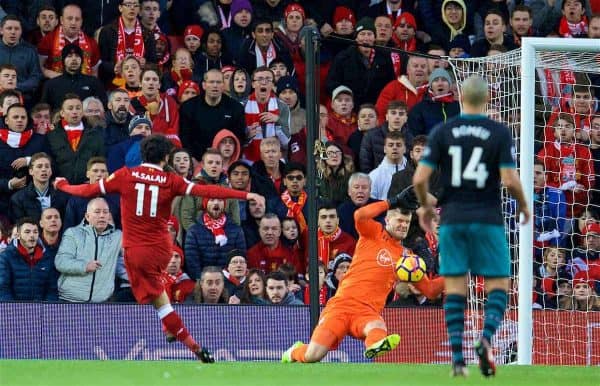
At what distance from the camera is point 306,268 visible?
15477mm

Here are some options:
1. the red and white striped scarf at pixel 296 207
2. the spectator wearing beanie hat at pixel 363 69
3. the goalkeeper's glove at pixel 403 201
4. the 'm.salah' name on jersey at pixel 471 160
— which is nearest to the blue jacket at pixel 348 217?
the red and white striped scarf at pixel 296 207

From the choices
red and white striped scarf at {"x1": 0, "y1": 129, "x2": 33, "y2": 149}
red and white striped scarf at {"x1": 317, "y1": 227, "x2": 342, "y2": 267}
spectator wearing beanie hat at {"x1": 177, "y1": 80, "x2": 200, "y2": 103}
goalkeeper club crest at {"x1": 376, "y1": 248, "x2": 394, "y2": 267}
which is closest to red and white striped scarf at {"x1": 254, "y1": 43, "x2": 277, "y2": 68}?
spectator wearing beanie hat at {"x1": 177, "y1": 80, "x2": 200, "y2": 103}

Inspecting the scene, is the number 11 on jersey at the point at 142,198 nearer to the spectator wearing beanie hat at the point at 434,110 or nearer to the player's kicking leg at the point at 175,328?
the player's kicking leg at the point at 175,328

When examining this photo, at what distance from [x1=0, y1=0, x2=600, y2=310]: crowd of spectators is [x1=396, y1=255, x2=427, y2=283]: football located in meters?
1.80

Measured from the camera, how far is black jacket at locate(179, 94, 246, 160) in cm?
1614

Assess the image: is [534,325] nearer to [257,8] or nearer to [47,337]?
[47,337]

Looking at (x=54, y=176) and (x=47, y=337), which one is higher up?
(x=54, y=176)

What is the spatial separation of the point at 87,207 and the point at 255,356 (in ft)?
7.73

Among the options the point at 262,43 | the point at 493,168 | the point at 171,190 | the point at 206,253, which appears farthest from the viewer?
the point at 262,43

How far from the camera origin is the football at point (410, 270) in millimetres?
12156

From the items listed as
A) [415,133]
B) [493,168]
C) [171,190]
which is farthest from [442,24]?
[493,168]

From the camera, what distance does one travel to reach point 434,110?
53.3ft

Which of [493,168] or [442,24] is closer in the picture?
[493,168]

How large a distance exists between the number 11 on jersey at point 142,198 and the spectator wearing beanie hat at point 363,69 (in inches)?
193
